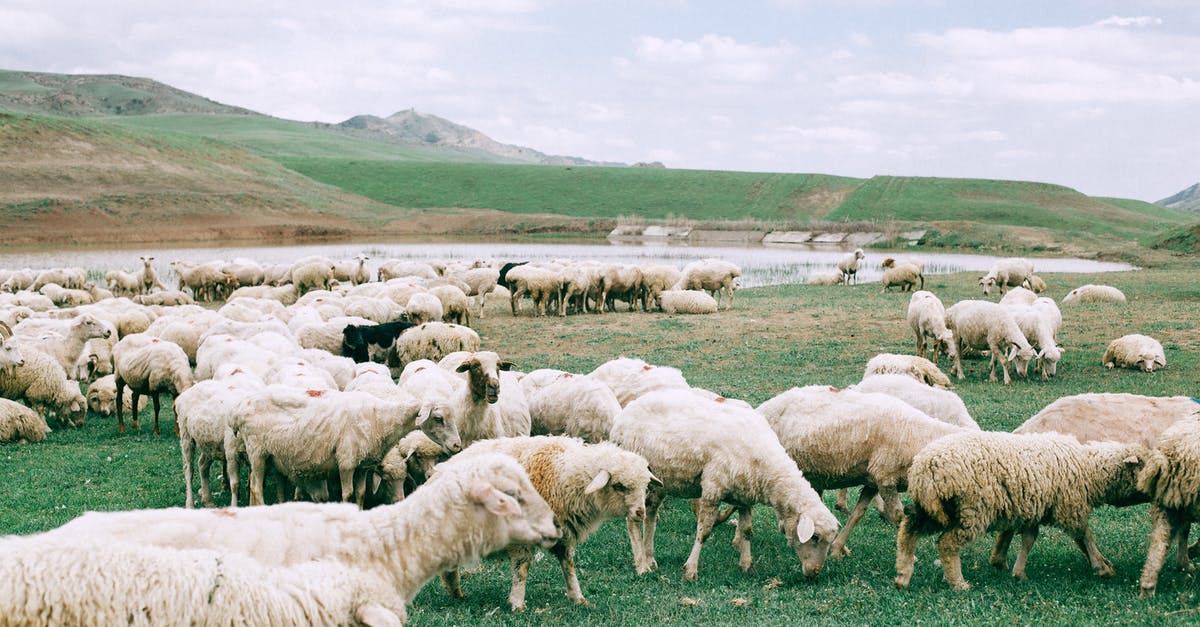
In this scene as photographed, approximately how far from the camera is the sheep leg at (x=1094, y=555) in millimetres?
7219

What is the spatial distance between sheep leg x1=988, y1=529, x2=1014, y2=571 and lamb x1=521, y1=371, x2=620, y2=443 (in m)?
4.50

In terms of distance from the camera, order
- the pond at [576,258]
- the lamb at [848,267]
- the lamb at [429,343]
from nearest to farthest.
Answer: the lamb at [429,343] → the lamb at [848,267] → the pond at [576,258]

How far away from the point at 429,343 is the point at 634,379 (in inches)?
263

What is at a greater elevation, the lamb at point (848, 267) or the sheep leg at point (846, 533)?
the lamb at point (848, 267)

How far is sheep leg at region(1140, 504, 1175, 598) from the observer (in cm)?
670

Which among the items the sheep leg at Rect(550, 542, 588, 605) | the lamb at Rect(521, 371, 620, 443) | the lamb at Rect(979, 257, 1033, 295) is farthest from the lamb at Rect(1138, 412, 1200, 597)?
the lamb at Rect(979, 257, 1033, 295)

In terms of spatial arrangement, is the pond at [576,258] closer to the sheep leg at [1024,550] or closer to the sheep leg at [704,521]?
the sheep leg at [704,521]

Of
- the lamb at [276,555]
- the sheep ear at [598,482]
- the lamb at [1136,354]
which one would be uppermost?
the lamb at [276,555]

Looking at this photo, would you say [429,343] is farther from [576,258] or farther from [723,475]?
[576,258]

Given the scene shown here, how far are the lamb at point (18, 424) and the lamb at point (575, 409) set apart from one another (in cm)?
808

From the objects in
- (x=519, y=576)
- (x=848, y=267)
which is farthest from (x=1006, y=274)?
(x=519, y=576)

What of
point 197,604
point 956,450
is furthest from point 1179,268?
point 197,604

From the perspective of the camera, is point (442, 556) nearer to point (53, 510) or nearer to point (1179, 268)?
point (53, 510)

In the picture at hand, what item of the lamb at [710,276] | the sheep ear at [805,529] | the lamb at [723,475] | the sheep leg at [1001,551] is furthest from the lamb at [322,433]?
the lamb at [710,276]
